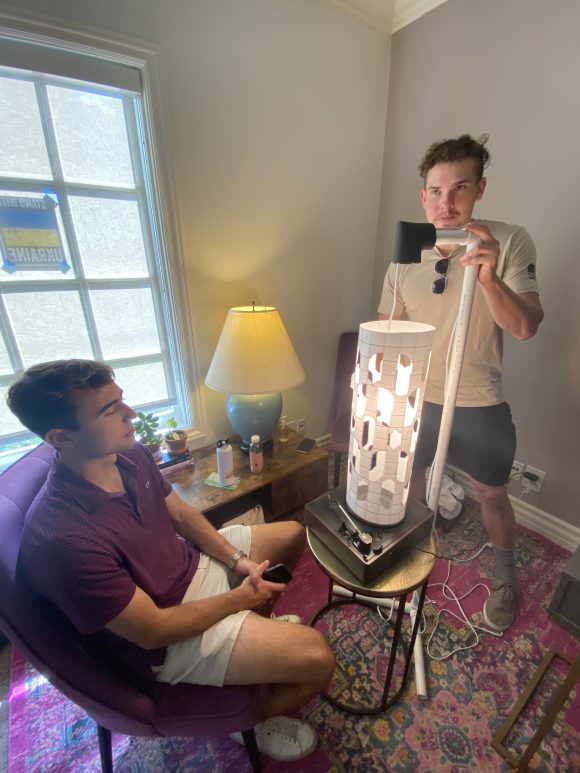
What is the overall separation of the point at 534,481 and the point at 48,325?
2408mm

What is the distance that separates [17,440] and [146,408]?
1.72 feet

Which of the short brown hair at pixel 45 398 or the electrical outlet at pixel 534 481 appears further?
the electrical outlet at pixel 534 481

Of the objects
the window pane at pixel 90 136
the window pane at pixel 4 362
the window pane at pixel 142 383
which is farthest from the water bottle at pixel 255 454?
the window pane at pixel 90 136

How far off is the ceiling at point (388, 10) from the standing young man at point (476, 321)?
3.25 ft

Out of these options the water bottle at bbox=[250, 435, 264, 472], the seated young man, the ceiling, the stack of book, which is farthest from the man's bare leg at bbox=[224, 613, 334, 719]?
the ceiling

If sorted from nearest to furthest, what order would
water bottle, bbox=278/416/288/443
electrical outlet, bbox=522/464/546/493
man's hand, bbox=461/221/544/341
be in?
man's hand, bbox=461/221/544/341 → electrical outlet, bbox=522/464/546/493 → water bottle, bbox=278/416/288/443

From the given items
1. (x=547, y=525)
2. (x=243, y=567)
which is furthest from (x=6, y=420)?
(x=547, y=525)

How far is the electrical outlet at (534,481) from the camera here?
5.53 ft

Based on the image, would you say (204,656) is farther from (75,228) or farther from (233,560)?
(75,228)

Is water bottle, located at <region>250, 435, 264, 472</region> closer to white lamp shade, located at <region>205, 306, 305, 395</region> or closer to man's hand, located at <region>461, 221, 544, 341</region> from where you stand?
white lamp shade, located at <region>205, 306, 305, 395</region>

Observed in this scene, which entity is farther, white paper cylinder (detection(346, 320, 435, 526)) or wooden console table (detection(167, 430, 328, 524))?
wooden console table (detection(167, 430, 328, 524))

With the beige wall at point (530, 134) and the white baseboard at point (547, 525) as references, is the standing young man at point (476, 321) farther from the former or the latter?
the white baseboard at point (547, 525)

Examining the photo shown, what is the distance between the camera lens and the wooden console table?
1479mm

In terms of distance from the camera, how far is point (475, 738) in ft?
3.34
